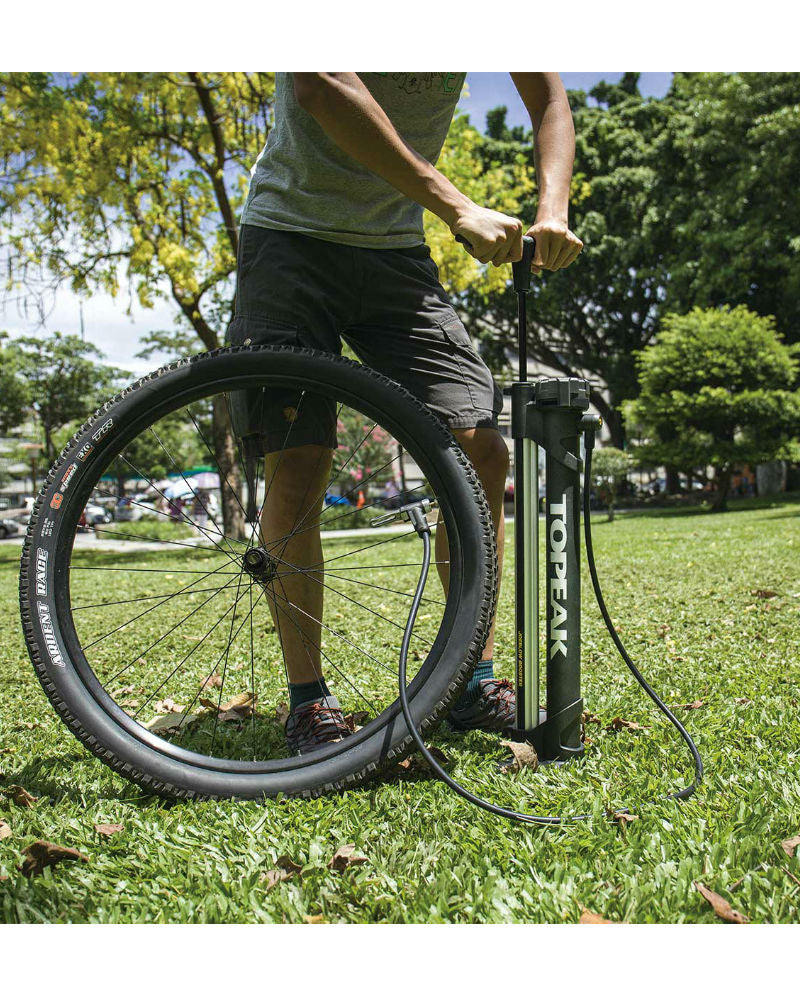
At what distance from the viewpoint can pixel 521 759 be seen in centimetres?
166

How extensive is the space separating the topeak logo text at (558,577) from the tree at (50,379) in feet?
106

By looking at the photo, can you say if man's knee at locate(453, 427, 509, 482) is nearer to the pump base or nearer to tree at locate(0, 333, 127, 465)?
the pump base

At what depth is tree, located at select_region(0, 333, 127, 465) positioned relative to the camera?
31375 mm

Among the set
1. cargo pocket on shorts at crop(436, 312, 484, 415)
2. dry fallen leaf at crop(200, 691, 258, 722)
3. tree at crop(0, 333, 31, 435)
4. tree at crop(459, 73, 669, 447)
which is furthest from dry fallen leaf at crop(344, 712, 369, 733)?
tree at crop(0, 333, 31, 435)

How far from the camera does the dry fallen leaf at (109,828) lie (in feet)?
4.68

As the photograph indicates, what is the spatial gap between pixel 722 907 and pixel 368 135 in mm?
1545

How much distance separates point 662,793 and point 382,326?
124 centimetres

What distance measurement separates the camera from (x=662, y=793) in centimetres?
152

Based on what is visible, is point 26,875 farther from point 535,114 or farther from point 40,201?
point 40,201

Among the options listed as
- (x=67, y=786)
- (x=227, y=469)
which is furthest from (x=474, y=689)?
(x=227, y=469)

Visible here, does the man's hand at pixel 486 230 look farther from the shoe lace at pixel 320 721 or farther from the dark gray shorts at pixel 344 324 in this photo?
the shoe lace at pixel 320 721

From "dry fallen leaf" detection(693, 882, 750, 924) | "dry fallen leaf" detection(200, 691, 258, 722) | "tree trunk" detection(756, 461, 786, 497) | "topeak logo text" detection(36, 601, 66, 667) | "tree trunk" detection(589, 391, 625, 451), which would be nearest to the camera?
"dry fallen leaf" detection(693, 882, 750, 924)

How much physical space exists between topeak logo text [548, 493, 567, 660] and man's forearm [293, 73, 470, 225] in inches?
26.7

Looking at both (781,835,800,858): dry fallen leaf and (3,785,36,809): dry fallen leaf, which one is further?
(3,785,36,809): dry fallen leaf
